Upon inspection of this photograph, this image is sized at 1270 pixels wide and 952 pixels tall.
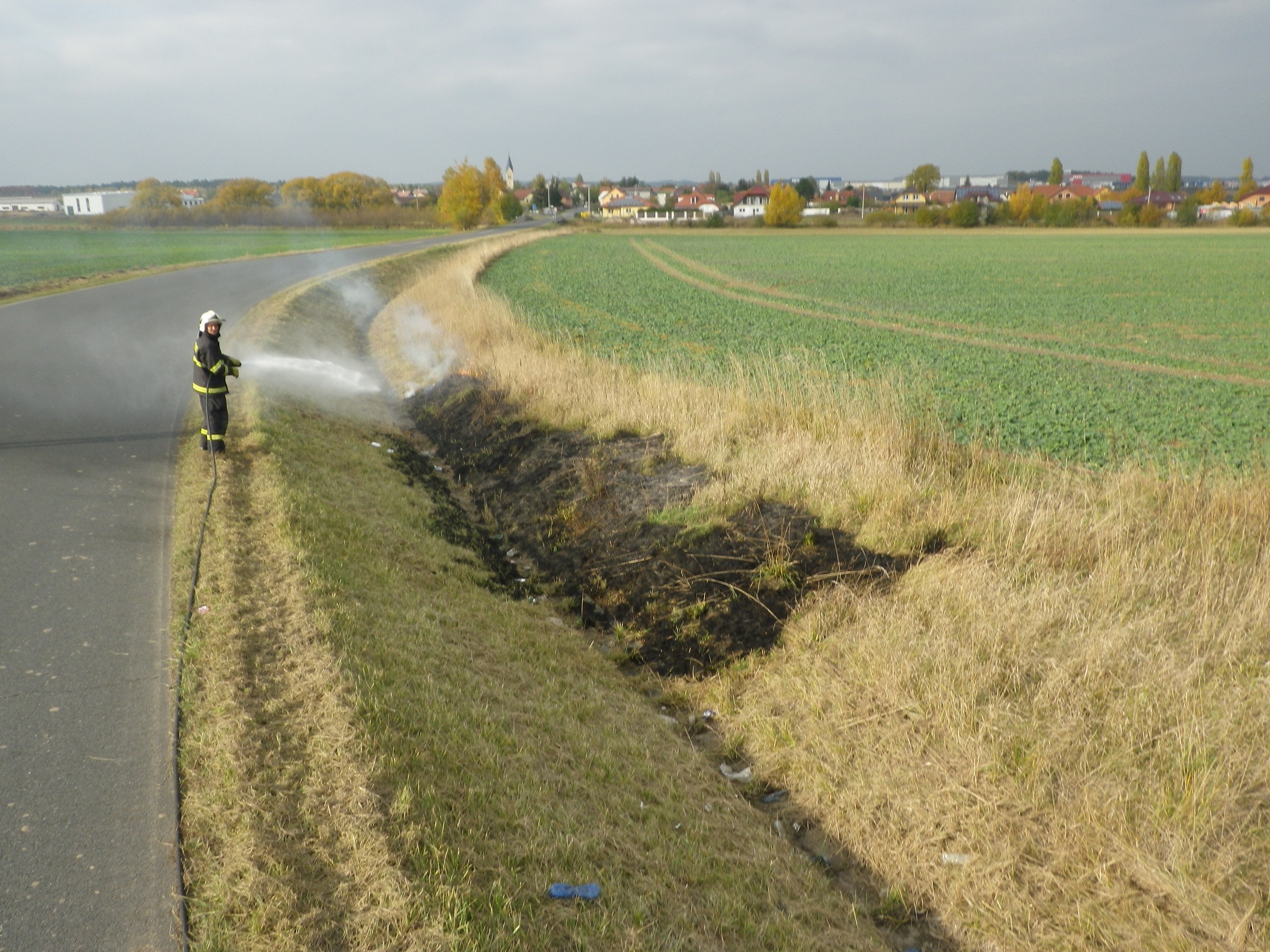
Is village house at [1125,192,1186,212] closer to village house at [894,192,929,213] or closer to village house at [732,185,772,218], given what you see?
village house at [894,192,929,213]

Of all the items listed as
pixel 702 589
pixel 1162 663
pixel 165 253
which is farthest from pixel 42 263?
pixel 1162 663

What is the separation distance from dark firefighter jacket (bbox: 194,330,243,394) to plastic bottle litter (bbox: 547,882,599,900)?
7522 mm

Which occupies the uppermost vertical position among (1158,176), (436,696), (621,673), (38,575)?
(1158,176)

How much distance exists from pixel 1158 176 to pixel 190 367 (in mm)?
187695

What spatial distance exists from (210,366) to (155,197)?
77.0 m

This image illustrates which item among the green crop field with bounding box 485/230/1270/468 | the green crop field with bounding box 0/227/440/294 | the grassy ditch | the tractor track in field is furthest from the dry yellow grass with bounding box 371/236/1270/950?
Answer: the green crop field with bounding box 0/227/440/294

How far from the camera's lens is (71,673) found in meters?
5.38

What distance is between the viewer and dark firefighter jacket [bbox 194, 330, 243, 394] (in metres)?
9.59

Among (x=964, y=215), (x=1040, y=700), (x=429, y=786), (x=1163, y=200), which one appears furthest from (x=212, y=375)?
(x=1163, y=200)

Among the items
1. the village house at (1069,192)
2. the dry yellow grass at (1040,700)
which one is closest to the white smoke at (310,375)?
the dry yellow grass at (1040,700)

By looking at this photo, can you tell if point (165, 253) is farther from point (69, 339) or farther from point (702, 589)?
point (702, 589)

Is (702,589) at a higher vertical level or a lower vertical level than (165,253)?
lower

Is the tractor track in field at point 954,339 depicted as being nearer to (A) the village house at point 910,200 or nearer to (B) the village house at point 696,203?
(A) the village house at point 910,200

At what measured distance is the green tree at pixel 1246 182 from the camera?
152000 mm
